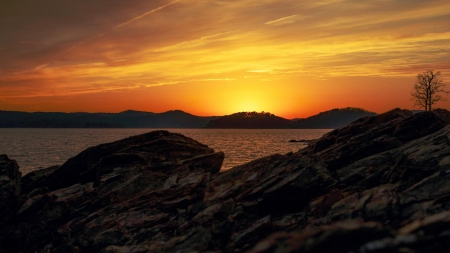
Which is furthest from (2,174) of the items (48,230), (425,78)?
(425,78)

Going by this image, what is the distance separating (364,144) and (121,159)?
21.0m

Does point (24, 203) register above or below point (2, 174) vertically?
below

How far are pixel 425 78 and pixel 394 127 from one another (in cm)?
6419

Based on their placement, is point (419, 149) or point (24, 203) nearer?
point (419, 149)

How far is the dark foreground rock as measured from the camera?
40.8 ft

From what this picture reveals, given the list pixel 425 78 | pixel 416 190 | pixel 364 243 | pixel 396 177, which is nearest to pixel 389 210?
pixel 416 190

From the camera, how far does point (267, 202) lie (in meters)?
22.0

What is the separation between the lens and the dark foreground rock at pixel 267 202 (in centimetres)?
1242

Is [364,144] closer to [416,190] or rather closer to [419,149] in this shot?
[419,149]

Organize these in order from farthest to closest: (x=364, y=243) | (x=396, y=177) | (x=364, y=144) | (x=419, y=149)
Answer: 1. (x=364, y=144)
2. (x=419, y=149)
3. (x=396, y=177)
4. (x=364, y=243)

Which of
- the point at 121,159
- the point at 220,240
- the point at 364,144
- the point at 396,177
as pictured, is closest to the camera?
the point at 220,240

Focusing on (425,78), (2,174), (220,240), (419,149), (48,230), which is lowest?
(48,230)

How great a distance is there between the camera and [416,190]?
1844cm

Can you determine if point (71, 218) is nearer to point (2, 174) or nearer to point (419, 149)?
point (2, 174)
